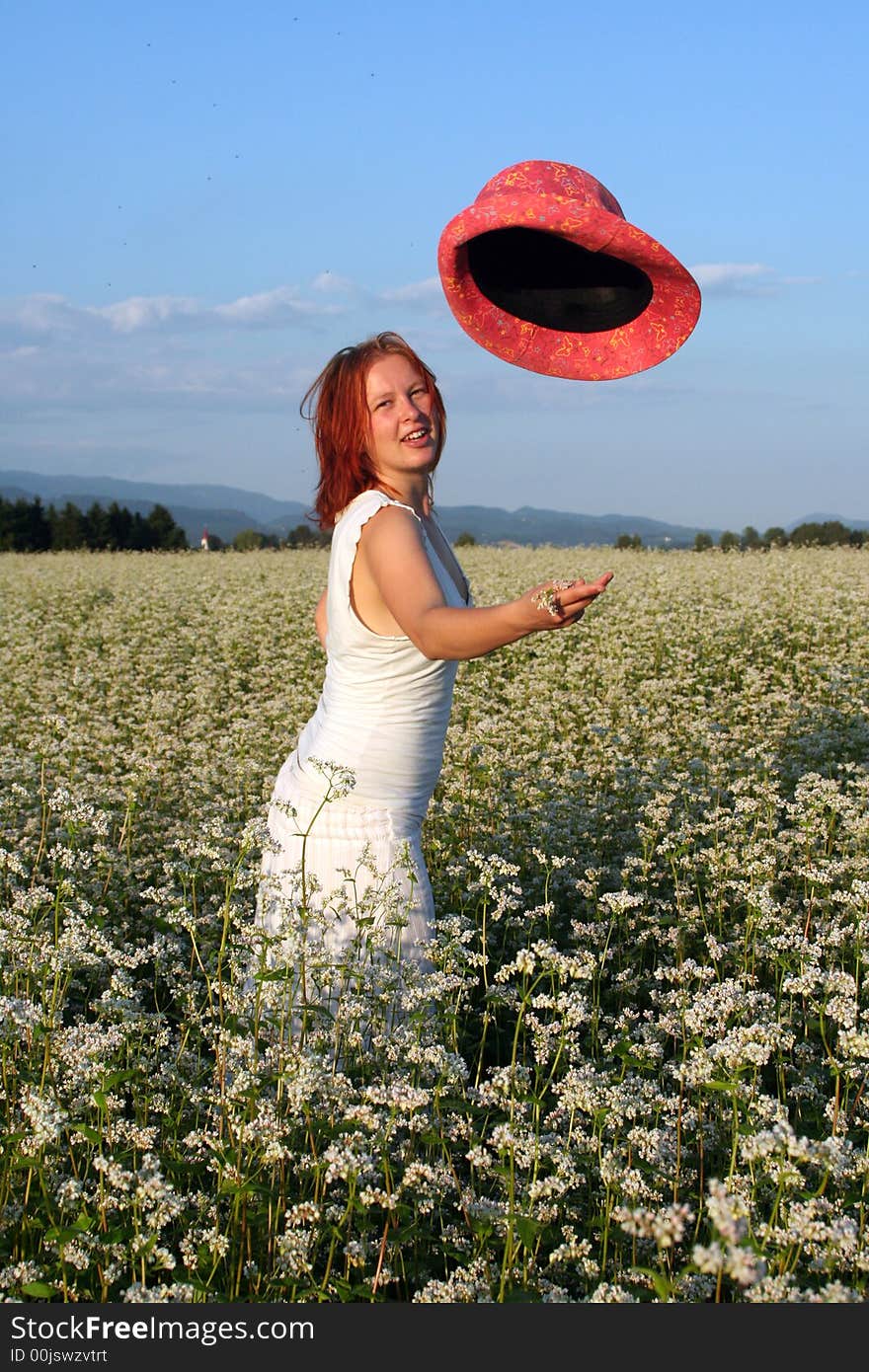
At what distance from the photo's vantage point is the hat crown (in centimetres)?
381

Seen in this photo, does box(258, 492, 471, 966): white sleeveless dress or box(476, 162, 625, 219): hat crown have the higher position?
box(476, 162, 625, 219): hat crown

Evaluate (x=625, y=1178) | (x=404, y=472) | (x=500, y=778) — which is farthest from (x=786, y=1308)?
(x=500, y=778)

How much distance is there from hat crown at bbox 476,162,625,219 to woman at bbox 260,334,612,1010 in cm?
61

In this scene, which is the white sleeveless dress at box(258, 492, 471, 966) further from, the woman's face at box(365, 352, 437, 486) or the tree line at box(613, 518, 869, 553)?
the tree line at box(613, 518, 869, 553)

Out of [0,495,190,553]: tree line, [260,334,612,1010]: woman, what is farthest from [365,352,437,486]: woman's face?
[0,495,190,553]: tree line

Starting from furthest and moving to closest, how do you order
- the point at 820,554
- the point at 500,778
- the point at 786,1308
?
the point at 820,554 → the point at 500,778 → the point at 786,1308

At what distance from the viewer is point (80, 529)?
46938mm

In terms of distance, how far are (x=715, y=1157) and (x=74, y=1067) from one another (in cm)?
181

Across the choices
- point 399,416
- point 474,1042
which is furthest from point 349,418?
point 474,1042

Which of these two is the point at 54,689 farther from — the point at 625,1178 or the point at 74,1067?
the point at 625,1178

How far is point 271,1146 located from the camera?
2.66m

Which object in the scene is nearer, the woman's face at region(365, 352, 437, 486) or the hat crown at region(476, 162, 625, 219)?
the hat crown at region(476, 162, 625, 219)

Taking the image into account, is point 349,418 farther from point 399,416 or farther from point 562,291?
point 562,291

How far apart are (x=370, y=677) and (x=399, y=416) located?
884 millimetres
